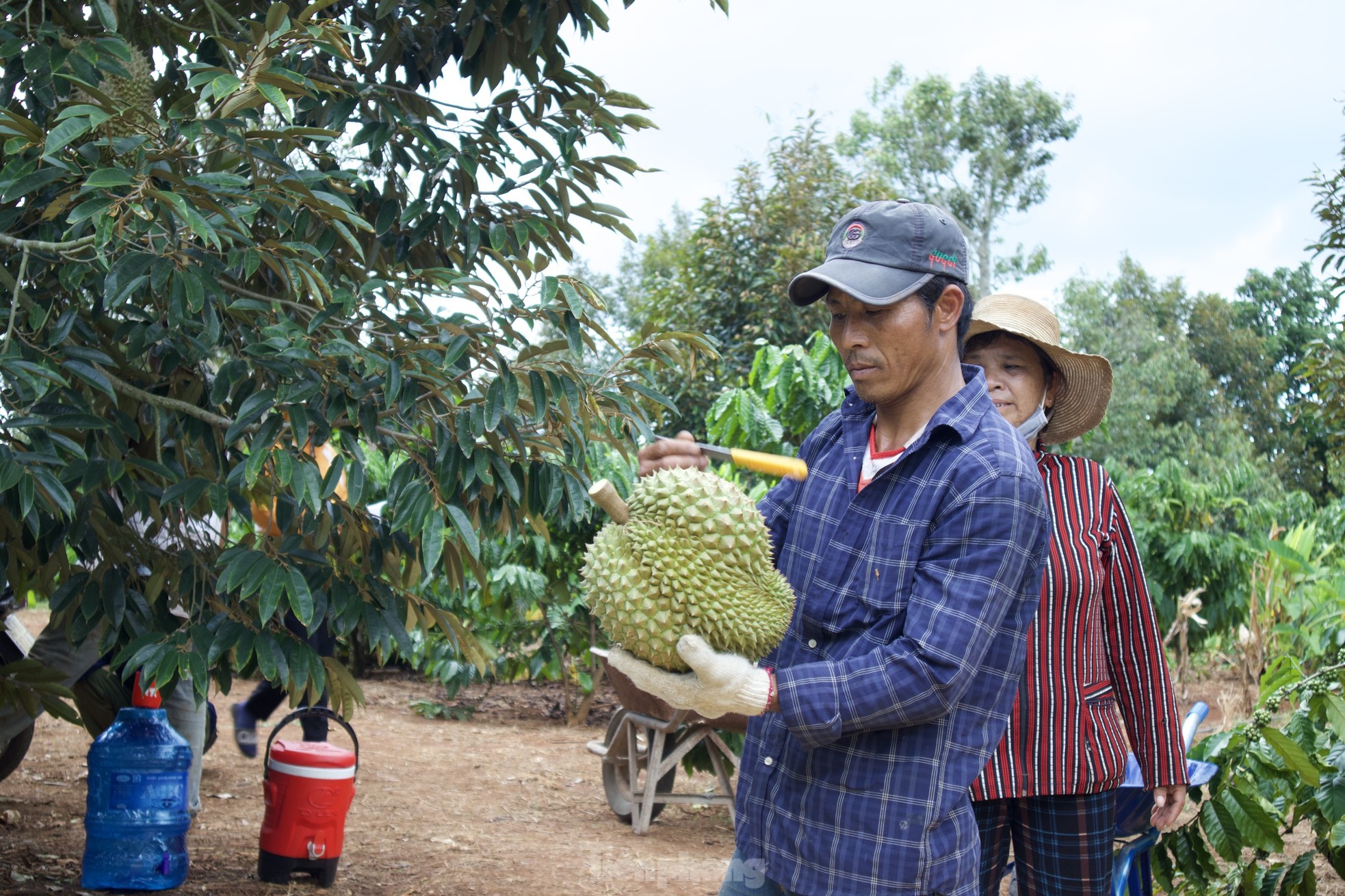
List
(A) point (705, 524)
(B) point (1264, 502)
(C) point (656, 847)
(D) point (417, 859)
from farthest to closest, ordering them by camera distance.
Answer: (B) point (1264, 502)
(C) point (656, 847)
(D) point (417, 859)
(A) point (705, 524)

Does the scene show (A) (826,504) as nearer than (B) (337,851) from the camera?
Yes

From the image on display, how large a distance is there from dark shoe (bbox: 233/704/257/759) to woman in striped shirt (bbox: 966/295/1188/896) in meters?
4.36

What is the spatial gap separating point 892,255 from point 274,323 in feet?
5.65

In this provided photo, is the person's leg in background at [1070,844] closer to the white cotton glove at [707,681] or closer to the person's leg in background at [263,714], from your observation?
the white cotton glove at [707,681]

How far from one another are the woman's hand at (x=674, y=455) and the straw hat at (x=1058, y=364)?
2.79 feet

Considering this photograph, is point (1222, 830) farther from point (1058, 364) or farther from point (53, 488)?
point (53, 488)

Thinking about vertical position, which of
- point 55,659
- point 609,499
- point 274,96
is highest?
point 274,96

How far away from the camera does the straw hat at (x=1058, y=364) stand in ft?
8.27

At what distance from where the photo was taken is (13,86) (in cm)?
263

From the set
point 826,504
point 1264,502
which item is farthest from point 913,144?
point 826,504

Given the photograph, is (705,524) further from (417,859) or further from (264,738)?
(264,738)

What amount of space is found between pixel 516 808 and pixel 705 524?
4439mm

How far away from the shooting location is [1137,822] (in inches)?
106

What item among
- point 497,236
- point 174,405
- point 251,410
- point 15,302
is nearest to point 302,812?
point 174,405
